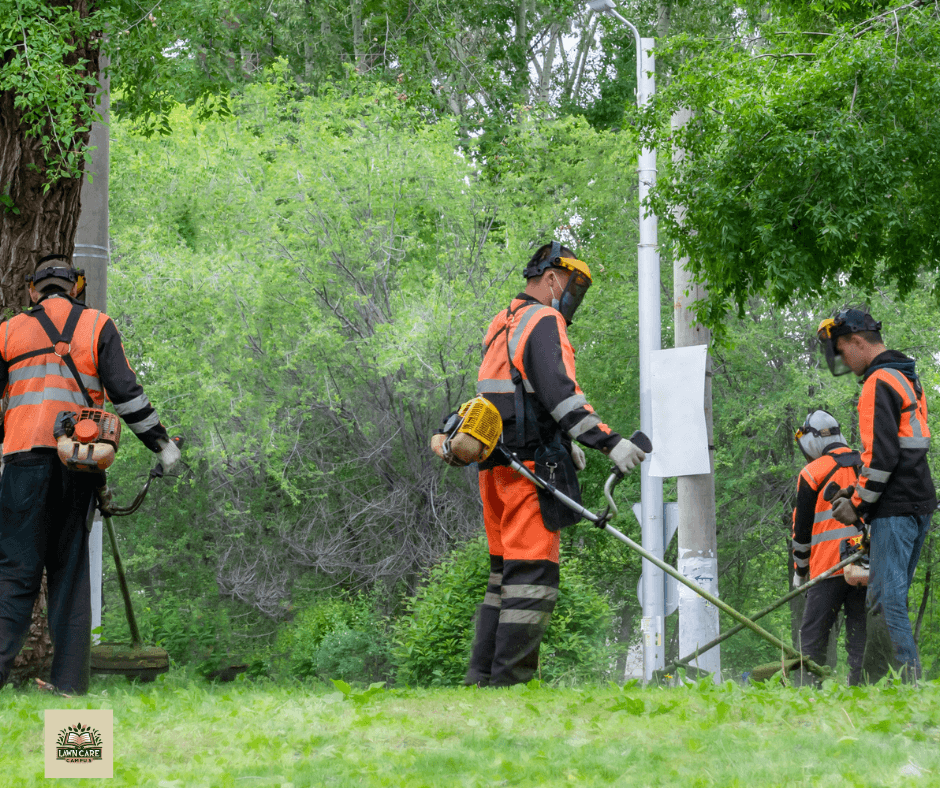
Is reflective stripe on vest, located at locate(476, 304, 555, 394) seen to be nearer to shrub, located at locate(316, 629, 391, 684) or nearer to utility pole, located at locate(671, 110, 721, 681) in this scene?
utility pole, located at locate(671, 110, 721, 681)

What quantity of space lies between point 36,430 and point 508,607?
2465 millimetres

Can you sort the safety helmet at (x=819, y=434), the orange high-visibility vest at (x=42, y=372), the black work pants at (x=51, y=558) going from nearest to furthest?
the black work pants at (x=51, y=558)
the orange high-visibility vest at (x=42, y=372)
the safety helmet at (x=819, y=434)

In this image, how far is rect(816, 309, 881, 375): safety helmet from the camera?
20.3 ft

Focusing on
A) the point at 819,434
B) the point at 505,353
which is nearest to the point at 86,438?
the point at 505,353

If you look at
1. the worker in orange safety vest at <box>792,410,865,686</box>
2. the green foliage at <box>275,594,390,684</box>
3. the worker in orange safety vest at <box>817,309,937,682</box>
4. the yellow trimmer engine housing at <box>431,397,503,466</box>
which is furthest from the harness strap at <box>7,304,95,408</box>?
the green foliage at <box>275,594,390,684</box>

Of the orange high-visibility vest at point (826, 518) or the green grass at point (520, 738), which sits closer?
the green grass at point (520, 738)

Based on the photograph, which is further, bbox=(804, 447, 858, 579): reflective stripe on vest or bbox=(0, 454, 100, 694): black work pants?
bbox=(804, 447, 858, 579): reflective stripe on vest

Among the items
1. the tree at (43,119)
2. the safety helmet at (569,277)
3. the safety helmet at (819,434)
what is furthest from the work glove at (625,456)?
the tree at (43,119)

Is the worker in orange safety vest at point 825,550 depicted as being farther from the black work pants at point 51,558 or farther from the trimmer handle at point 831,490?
the black work pants at point 51,558

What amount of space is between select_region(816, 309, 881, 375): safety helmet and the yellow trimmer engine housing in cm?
208

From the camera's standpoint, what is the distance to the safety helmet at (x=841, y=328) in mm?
6188

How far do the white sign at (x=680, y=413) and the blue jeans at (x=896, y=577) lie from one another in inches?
153

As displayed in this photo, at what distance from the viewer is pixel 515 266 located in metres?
14.0

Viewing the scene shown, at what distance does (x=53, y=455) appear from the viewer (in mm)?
5387
